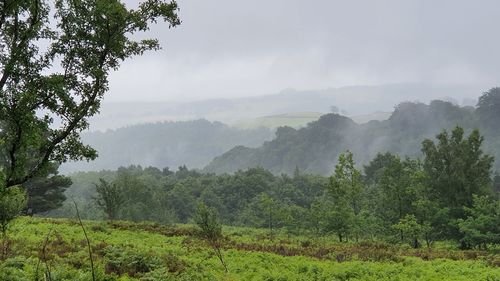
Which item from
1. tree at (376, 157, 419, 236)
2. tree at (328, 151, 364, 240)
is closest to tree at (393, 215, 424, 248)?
tree at (376, 157, 419, 236)

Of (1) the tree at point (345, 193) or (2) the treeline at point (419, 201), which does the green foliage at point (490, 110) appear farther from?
(1) the tree at point (345, 193)

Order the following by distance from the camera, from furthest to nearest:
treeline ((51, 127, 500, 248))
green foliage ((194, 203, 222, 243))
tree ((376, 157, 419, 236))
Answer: tree ((376, 157, 419, 236)) < treeline ((51, 127, 500, 248)) < green foliage ((194, 203, 222, 243))

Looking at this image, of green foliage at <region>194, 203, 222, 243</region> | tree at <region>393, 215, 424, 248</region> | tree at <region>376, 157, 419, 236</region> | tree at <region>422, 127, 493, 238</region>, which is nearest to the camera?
green foliage at <region>194, 203, 222, 243</region>

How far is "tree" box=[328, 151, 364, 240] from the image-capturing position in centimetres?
4075

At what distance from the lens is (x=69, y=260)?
63.2ft

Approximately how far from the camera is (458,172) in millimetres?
45906

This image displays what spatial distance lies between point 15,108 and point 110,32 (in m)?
3.41

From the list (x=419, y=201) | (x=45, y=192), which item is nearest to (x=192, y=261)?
(x=419, y=201)

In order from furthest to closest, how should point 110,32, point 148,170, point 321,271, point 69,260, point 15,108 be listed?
point 148,170, point 321,271, point 69,260, point 110,32, point 15,108

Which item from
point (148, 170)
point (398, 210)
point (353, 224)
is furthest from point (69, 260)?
point (148, 170)

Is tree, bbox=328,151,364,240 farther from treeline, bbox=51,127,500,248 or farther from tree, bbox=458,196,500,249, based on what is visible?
tree, bbox=458,196,500,249

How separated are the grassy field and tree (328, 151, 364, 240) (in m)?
9.04

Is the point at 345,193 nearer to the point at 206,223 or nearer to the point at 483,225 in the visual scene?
the point at 483,225

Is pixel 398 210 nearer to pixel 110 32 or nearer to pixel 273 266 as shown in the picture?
pixel 273 266
